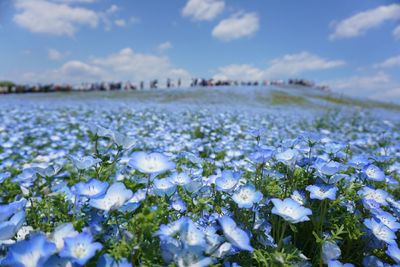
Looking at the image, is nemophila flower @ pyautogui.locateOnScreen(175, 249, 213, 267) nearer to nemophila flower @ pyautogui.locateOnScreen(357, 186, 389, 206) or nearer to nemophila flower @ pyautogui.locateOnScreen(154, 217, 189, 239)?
nemophila flower @ pyautogui.locateOnScreen(154, 217, 189, 239)

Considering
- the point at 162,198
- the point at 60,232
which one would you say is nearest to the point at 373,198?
the point at 162,198

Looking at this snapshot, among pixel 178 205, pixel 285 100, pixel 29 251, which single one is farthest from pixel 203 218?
pixel 285 100

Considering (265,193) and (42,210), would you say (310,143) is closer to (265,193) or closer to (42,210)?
(265,193)

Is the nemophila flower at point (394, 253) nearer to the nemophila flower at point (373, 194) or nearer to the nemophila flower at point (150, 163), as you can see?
the nemophila flower at point (373, 194)

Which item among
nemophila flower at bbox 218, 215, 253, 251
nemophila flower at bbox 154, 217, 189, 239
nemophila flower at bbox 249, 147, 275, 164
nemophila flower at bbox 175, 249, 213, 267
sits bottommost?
nemophila flower at bbox 175, 249, 213, 267

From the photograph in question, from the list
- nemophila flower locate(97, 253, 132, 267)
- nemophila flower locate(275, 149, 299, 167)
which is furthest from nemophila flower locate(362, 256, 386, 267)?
nemophila flower locate(97, 253, 132, 267)

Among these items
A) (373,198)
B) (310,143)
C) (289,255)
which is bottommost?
(289,255)
